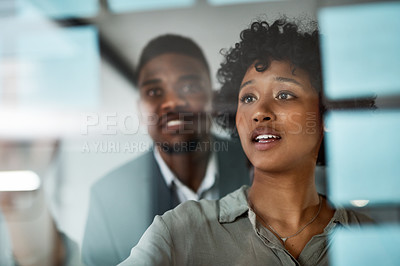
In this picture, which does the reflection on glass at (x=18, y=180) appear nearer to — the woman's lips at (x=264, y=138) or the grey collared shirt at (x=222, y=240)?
the grey collared shirt at (x=222, y=240)

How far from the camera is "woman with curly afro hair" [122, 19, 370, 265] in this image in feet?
3.75

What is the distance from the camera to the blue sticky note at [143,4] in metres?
1.33

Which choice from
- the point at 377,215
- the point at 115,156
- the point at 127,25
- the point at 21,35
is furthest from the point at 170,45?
the point at 377,215

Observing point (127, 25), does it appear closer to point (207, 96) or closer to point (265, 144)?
point (207, 96)

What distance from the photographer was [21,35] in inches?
55.8

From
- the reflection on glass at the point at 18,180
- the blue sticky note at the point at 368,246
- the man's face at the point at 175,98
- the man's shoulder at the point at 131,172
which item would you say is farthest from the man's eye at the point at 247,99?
the reflection on glass at the point at 18,180

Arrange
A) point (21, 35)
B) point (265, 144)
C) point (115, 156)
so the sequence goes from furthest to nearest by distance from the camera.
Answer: point (21, 35)
point (115, 156)
point (265, 144)

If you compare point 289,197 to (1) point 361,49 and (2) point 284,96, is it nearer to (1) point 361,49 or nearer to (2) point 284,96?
(2) point 284,96

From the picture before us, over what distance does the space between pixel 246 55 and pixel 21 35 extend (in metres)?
0.80

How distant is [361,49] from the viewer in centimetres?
122

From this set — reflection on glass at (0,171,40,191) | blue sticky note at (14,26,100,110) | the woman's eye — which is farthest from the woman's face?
reflection on glass at (0,171,40,191)

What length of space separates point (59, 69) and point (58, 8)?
0.21m

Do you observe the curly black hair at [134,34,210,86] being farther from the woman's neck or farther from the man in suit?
the woman's neck

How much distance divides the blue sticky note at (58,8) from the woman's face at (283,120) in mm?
629
